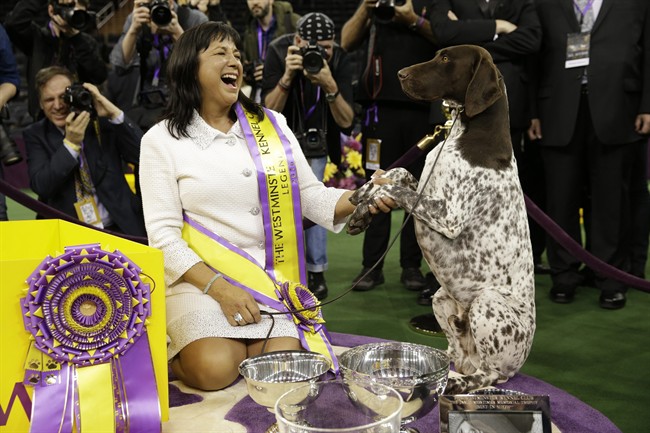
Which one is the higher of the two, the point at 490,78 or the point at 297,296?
the point at 490,78

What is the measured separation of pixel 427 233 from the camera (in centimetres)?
249

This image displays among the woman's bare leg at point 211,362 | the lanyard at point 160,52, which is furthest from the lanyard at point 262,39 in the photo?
the woman's bare leg at point 211,362

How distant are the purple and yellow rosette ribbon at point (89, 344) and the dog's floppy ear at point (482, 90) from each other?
1159 mm

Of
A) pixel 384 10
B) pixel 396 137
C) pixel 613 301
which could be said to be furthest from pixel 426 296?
pixel 384 10

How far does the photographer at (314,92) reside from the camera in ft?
13.8

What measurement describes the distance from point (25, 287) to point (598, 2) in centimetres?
363

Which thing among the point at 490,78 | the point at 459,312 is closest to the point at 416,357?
the point at 459,312

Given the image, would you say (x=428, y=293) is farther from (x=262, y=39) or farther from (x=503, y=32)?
(x=262, y=39)

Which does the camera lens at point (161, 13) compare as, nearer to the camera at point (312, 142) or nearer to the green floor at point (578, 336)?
the camera at point (312, 142)

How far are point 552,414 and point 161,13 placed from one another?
2.96 metres

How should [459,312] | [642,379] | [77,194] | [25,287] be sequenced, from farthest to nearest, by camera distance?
[77,194] → [642,379] → [459,312] → [25,287]

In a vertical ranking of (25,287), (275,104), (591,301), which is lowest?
(591,301)

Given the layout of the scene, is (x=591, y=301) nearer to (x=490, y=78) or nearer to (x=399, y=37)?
(x=399, y=37)

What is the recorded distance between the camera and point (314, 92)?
14.8 feet
